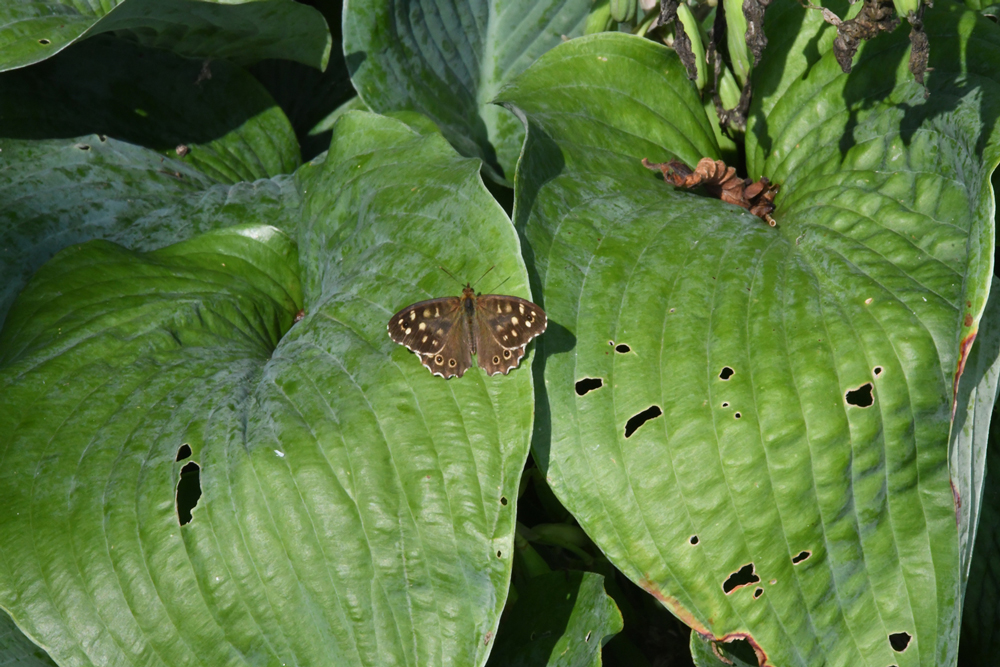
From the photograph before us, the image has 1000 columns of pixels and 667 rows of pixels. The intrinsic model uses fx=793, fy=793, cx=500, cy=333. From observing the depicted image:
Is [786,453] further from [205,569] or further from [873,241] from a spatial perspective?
[205,569]

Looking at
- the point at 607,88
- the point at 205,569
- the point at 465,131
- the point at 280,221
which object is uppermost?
the point at 607,88

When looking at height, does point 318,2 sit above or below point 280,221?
above

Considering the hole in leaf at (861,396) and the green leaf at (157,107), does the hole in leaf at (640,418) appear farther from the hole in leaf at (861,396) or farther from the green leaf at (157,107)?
the green leaf at (157,107)

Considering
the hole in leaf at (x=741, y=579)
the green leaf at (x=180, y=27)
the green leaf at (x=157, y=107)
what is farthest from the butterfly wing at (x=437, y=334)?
the green leaf at (x=157, y=107)

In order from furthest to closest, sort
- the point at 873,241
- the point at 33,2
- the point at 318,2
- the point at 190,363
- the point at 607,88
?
the point at 318,2, the point at 33,2, the point at 607,88, the point at 190,363, the point at 873,241

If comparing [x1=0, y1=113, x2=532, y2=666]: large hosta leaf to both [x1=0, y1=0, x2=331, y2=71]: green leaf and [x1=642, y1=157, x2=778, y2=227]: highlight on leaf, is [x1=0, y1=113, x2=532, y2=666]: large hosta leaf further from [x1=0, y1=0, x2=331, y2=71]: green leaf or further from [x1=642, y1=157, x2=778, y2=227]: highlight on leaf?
[x1=0, y1=0, x2=331, y2=71]: green leaf

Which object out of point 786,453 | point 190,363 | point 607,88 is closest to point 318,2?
point 607,88
